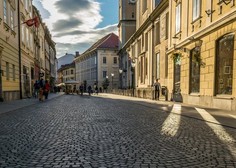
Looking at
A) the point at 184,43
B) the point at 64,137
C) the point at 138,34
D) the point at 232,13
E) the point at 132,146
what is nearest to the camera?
the point at 132,146

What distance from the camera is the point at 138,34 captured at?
4075 cm

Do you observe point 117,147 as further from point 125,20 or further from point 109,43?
point 109,43

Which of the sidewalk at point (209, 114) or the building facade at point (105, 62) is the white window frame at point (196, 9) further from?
the building facade at point (105, 62)

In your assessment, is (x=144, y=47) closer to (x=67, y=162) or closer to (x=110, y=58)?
(x=67, y=162)

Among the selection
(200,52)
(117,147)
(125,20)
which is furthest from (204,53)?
(125,20)

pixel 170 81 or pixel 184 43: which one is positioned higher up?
pixel 184 43

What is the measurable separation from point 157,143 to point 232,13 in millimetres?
9081

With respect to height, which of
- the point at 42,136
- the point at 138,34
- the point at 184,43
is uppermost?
the point at 138,34

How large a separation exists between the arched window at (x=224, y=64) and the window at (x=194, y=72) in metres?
2.30

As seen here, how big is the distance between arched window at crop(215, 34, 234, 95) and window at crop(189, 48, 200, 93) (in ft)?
7.53

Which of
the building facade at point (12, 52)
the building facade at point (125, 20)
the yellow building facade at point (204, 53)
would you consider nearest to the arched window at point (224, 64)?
the yellow building facade at point (204, 53)

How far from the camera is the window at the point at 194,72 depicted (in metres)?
16.4

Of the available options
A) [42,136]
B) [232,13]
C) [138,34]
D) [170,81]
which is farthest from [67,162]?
[138,34]

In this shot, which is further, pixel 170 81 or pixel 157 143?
pixel 170 81
